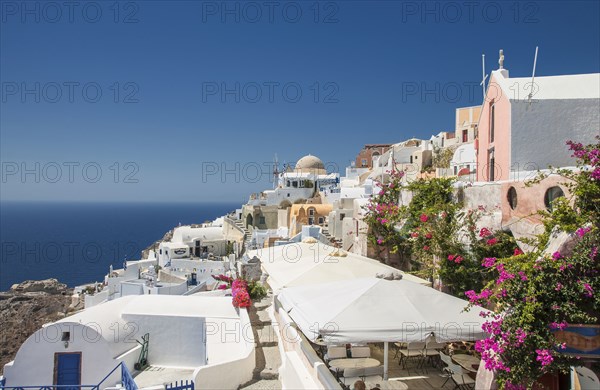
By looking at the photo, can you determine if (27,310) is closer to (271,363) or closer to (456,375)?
(271,363)

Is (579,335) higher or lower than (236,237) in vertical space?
higher

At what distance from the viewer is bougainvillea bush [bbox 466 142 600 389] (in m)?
5.03

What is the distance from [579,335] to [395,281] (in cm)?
285

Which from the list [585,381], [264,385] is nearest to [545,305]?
[585,381]

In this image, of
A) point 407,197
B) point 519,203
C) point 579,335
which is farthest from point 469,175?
point 579,335

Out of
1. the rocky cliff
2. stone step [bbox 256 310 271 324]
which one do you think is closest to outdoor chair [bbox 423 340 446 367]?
stone step [bbox 256 310 271 324]

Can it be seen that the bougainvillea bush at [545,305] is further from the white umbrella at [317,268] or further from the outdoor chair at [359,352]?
the white umbrella at [317,268]

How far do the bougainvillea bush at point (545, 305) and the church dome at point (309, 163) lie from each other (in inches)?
2304

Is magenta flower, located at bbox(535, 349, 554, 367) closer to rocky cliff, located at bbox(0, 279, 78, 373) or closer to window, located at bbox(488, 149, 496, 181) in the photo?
window, located at bbox(488, 149, 496, 181)

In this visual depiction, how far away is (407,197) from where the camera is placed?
45.2ft

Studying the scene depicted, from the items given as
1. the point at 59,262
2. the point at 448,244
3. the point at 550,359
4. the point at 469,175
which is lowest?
the point at 59,262

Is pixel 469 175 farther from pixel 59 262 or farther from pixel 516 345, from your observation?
pixel 59 262

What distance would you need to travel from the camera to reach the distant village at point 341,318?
22.2 feet

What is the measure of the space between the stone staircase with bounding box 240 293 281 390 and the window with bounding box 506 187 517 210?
6214mm
